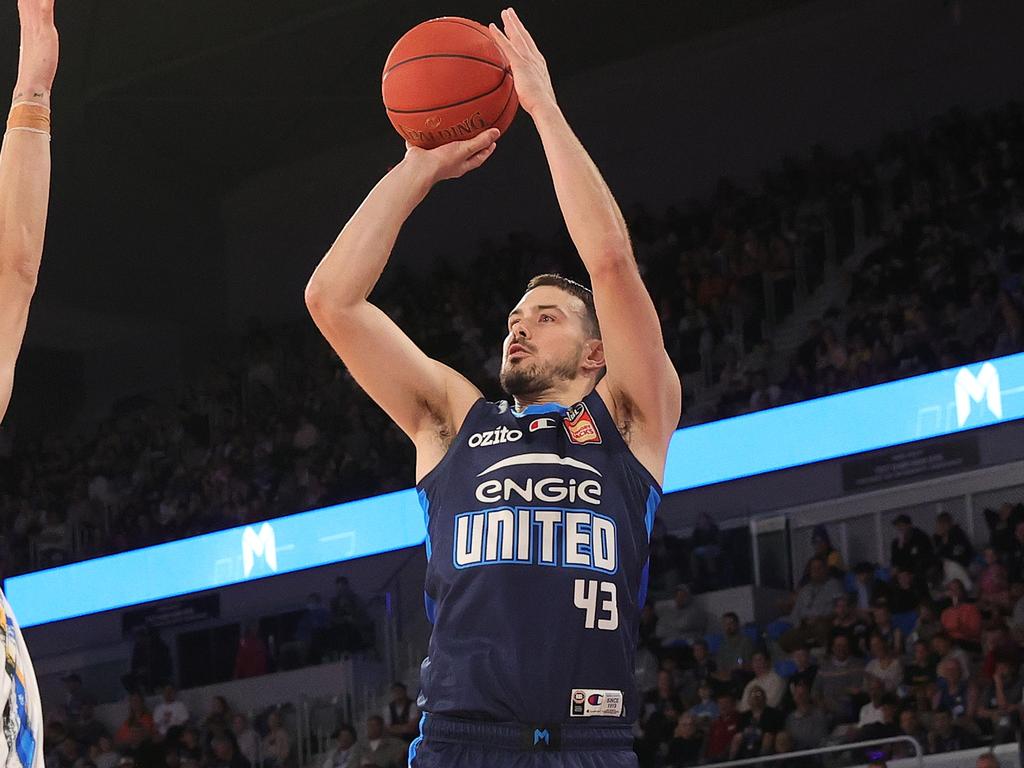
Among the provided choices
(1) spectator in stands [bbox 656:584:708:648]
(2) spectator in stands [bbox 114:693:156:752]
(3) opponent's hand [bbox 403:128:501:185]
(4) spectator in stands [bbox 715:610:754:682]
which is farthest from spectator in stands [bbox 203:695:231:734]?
(3) opponent's hand [bbox 403:128:501:185]

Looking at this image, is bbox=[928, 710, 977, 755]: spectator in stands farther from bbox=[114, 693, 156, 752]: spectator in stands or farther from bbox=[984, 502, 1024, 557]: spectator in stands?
bbox=[114, 693, 156, 752]: spectator in stands

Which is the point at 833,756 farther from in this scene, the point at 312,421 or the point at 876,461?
the point at 312,421

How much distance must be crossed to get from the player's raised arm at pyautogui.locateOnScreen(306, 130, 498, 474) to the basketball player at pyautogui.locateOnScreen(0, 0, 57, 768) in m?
0.87

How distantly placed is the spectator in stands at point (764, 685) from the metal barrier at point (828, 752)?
2.24 ft

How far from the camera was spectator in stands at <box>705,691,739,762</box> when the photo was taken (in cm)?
1073

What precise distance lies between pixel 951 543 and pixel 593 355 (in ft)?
27.2

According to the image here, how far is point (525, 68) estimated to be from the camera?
3.93 metres

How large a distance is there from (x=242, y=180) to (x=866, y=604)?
44.6 feet

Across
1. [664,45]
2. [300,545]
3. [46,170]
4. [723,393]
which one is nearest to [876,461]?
[723,393]

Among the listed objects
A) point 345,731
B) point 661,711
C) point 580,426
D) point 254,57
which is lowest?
point 580,426

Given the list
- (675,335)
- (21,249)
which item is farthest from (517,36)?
(675,335)

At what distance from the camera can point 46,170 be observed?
3.05m

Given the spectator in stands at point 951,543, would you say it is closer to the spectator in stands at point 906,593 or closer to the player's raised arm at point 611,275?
the spectator in stands at point 906,593

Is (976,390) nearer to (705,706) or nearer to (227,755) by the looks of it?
(705,706)
